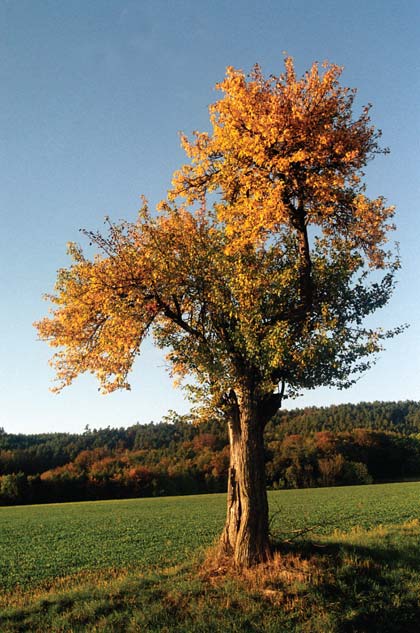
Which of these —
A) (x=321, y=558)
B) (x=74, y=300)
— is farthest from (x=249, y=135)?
(x=321, y=558)

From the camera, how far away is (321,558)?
51.3 ft

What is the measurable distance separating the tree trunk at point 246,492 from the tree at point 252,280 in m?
0.04

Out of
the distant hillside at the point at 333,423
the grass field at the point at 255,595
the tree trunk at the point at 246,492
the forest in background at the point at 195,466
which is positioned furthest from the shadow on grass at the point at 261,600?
the distant hillside at the point at 333,423

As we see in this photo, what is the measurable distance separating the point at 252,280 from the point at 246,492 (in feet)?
23.9

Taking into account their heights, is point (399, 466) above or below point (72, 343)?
below

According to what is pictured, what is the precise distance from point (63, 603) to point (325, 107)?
60.1 ft

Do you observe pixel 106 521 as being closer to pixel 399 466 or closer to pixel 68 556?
pixel 68 556

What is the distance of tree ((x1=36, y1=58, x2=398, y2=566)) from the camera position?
16.2 metres

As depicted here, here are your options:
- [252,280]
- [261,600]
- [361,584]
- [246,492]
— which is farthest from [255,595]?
[252,280]

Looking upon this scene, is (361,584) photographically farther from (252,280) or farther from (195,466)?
(195,466)

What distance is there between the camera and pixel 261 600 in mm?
13258

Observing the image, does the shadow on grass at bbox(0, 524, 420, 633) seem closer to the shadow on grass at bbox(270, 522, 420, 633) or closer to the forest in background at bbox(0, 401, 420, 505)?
the shadow on grass at bbox(270, 522, 420, 633)

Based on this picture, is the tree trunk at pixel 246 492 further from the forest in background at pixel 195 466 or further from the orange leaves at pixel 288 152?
the forest in background at pixel 195 466

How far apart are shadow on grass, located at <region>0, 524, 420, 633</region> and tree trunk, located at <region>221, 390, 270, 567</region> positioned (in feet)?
2.42
